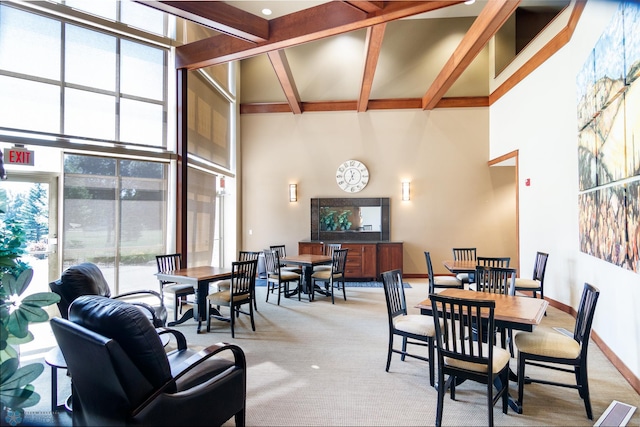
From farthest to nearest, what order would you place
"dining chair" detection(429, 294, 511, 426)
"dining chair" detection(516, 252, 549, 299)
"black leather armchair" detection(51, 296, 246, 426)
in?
"dining chair" detection(516, 252, 549, 299) → "dining chair" detection(429, 294, 511, 426) → "black leather armchair" detection(51, 296, 246, 426)

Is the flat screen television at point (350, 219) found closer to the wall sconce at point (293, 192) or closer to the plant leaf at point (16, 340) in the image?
the wall sconce at point (293, 192)

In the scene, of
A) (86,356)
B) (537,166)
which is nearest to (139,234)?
(86,356)

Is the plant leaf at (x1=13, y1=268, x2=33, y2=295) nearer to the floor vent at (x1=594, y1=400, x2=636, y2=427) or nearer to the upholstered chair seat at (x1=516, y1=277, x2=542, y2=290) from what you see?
the floor vent at (x1=594, y1=400, x2=636, y2=427)

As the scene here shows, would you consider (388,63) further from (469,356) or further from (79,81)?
(469,356)

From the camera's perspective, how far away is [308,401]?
274cm

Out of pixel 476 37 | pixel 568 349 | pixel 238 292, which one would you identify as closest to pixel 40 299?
pixel 238 292

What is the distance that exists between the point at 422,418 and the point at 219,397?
4.82 feet

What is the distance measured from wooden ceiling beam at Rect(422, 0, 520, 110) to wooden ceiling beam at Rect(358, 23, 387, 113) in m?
1.34

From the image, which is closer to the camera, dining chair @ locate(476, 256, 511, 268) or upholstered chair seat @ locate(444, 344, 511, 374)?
upholstered chair seat @ locate(444, 344, 511, 374)

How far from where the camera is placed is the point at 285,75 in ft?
20.7

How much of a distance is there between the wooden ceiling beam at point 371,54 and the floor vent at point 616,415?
15.2 ft

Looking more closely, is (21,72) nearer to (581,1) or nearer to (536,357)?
(536,357)

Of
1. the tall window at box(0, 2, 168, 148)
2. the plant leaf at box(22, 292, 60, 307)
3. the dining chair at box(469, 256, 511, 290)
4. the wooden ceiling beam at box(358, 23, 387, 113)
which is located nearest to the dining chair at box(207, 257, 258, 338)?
the plant leaf at box(22, 292, 60, 307)

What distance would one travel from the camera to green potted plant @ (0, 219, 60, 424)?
1850 millimetres
